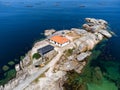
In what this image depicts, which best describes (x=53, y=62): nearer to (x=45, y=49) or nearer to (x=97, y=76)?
(x=45, y=49)

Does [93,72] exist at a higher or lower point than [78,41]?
lower

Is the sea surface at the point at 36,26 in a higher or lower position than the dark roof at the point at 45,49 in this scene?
lower

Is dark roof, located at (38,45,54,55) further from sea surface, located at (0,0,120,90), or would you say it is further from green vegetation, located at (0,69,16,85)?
sea surface, located at (0,0,120,90)

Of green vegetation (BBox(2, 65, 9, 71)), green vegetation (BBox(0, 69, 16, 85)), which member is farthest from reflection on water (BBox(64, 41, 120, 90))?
green vegetation (BBox(2, 65, 9, 71))

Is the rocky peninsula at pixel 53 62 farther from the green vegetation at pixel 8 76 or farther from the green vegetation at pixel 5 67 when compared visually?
the green vegetation at pixel 5 67

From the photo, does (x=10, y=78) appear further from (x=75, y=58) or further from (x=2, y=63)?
(x=75, y=58)

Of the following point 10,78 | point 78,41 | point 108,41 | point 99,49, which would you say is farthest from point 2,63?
point 108,41

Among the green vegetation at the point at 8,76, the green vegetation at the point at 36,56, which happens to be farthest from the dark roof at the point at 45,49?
the green vegetation at the point at 8,76

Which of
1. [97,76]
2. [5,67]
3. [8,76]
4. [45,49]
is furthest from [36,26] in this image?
[97,76]
